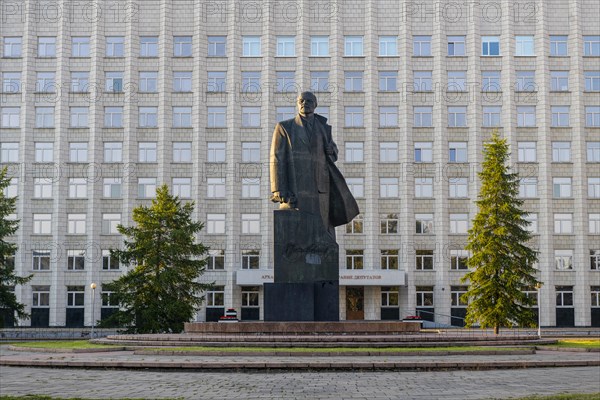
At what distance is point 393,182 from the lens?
56656 mm

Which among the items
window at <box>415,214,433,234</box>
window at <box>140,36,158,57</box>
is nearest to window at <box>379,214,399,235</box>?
window at <box>415,214,433,234</box>

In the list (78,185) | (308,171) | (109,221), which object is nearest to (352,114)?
(109,221)

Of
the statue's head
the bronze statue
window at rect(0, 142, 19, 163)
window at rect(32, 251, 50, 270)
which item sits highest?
window at rect(0, 142, 19, 163)

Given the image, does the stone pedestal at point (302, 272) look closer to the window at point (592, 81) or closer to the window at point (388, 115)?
the window at point (388, 115)

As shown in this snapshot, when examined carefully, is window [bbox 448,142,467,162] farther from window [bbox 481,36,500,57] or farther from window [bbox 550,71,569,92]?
window [bbox 550,71,569,92]

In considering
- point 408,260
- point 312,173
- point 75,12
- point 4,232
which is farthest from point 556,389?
point 75,12

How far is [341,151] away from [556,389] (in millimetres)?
42802

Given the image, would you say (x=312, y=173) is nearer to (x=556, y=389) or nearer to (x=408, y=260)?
(x=556, y=389)

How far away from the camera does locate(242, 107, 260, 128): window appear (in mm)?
57156

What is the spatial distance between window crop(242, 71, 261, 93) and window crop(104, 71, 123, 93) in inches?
317

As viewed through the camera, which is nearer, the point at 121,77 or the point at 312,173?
the point at 312,173

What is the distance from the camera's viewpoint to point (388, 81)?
188ft

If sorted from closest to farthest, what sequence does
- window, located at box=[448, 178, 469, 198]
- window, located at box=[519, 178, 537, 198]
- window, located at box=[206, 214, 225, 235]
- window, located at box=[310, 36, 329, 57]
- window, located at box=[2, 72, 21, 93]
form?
window, located at box=[206, 214, 225, 235]
window, located at box=[519, 178, 537, 198]
window, located at box=[448, 178, 469, 198]
window, located at box=[310, 36, 329, 57]
window, located at box=[2, 72, 21, 93]

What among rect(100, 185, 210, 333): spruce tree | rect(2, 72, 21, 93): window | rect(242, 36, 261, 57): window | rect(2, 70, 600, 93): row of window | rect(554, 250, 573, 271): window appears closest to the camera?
rect(100, 185, 210, 333): spruce tree
